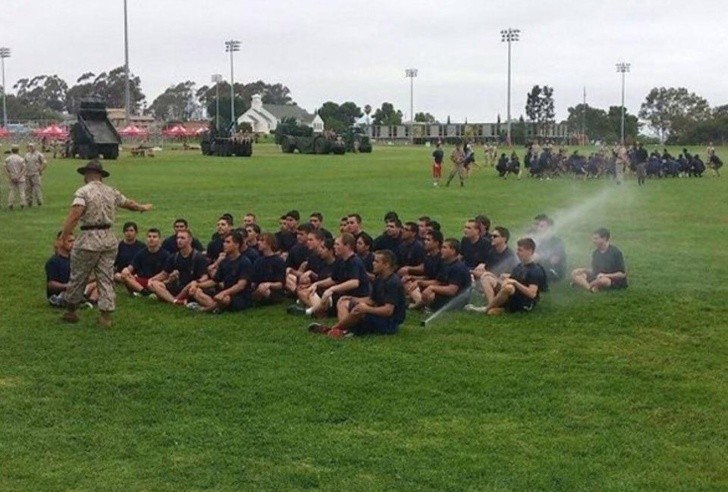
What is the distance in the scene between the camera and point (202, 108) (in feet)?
575

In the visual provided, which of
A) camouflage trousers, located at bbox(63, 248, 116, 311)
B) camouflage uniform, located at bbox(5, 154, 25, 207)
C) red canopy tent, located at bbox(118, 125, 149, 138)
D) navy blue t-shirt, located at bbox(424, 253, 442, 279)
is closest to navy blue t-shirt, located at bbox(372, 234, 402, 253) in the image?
navy blue t-shirt, located at bbox(424, 253, 442, 279)

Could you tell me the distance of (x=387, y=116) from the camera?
154 metres

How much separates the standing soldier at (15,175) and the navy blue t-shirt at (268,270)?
1547cm

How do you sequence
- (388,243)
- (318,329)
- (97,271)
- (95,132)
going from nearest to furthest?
1. (318,329)
2. (97,271)
3. (388,243)
4. (95,132)

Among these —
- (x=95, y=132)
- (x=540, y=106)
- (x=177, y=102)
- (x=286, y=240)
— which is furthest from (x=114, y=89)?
(x=286, y=240)

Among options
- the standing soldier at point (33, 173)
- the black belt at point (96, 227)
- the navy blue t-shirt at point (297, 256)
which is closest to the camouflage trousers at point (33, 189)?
the standing soldier at point (33, 173)

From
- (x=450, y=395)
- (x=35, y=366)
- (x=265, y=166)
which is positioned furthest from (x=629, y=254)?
(x=265, y=166)

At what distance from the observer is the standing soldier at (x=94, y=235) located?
37.0 ft

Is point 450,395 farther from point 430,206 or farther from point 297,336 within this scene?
point 430,206

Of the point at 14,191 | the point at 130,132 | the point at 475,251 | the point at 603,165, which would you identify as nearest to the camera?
the point at 475,251

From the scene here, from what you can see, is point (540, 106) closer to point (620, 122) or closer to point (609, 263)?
point (620, 122)

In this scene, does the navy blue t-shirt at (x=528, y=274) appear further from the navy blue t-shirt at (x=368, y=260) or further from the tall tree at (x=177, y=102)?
the tall tree at (x=177, y=102)

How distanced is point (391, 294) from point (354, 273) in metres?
0.98

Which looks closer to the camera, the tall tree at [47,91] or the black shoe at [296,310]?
the black shoe at [296,310]
